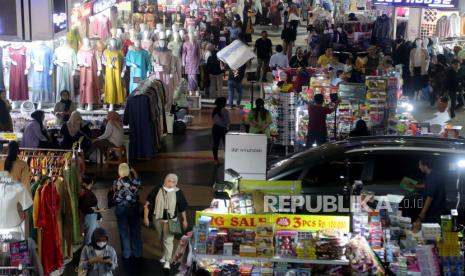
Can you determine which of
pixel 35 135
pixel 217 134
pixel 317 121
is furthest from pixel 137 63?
pixel 35 135

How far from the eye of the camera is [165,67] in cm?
2206

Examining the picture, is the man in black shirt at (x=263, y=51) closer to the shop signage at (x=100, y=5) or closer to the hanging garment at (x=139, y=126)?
the shop signage at (x=100, y=5)

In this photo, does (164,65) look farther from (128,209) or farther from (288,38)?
(128,209)

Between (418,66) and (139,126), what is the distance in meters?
10.6

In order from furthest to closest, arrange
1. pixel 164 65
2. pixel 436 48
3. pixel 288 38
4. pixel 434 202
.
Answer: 1. pixel 288 38
2. pixel 436 48
3. pixel 164 65
4. pixel 434 202

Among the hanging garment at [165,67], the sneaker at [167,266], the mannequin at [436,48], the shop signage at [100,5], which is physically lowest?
the sneaker at [167,266]

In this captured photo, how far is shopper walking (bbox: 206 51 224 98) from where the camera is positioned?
2533cm

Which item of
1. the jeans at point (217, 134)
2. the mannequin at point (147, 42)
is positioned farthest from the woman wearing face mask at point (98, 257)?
the mannequin at point (147, 42)

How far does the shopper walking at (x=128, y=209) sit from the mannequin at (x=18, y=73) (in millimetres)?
9220

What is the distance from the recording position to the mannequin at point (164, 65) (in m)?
21.8

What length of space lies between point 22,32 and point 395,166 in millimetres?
8207

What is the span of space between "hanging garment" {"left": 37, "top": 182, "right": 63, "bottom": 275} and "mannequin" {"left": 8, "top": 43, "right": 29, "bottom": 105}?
9.35 m

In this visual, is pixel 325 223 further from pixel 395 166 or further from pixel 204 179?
pixel 204 179

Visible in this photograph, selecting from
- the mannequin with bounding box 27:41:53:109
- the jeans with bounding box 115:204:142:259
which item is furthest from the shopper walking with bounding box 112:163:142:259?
the mannequin with bounding box 27:41:53:109
